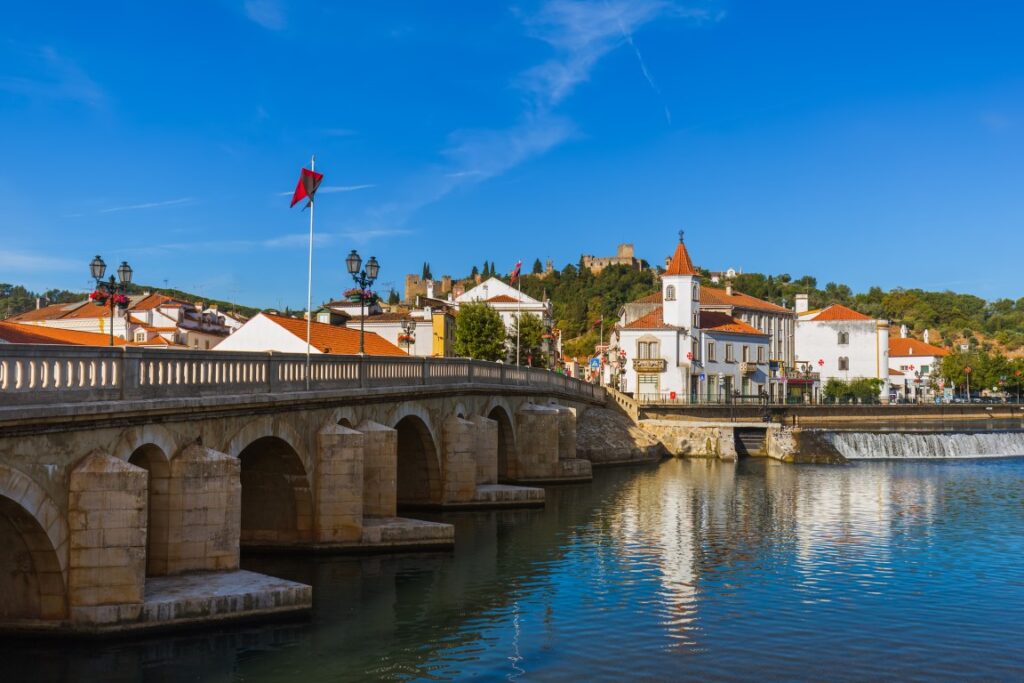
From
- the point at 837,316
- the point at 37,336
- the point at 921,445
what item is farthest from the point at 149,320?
the point at 837,316

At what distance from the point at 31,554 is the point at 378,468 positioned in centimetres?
1469

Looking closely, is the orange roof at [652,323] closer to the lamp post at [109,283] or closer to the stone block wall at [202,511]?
the lamp post at [109,283]

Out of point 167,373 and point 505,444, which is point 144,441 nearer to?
point 167,373

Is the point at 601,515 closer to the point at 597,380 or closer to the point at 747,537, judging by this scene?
the point at 747,537

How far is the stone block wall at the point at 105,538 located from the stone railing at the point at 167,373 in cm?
151

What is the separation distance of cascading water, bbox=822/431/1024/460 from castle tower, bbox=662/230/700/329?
880 inches

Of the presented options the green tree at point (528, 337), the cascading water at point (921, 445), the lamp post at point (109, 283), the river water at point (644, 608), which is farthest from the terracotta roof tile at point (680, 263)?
the lamp post at point (109, 283)

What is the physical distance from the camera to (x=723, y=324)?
328ft

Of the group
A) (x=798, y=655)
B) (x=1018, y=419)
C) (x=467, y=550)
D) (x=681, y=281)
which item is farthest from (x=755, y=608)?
(x=1018, y=419)

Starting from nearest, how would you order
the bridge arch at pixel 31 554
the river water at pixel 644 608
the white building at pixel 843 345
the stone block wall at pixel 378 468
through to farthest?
the bridge arch at pixel 31 554 → the river water at pixel 644 608 → the stone block wall at pixel 378 468 → the white building at pixel 843 345

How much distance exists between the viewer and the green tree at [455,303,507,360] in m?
87.0

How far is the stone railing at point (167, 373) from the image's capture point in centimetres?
1706

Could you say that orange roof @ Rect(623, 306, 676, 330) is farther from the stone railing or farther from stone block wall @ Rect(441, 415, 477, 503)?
the stone railing

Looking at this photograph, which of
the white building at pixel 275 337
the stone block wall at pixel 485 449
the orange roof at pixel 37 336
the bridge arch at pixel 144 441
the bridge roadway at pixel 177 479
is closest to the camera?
the bridge roadway at pixel 177 479
